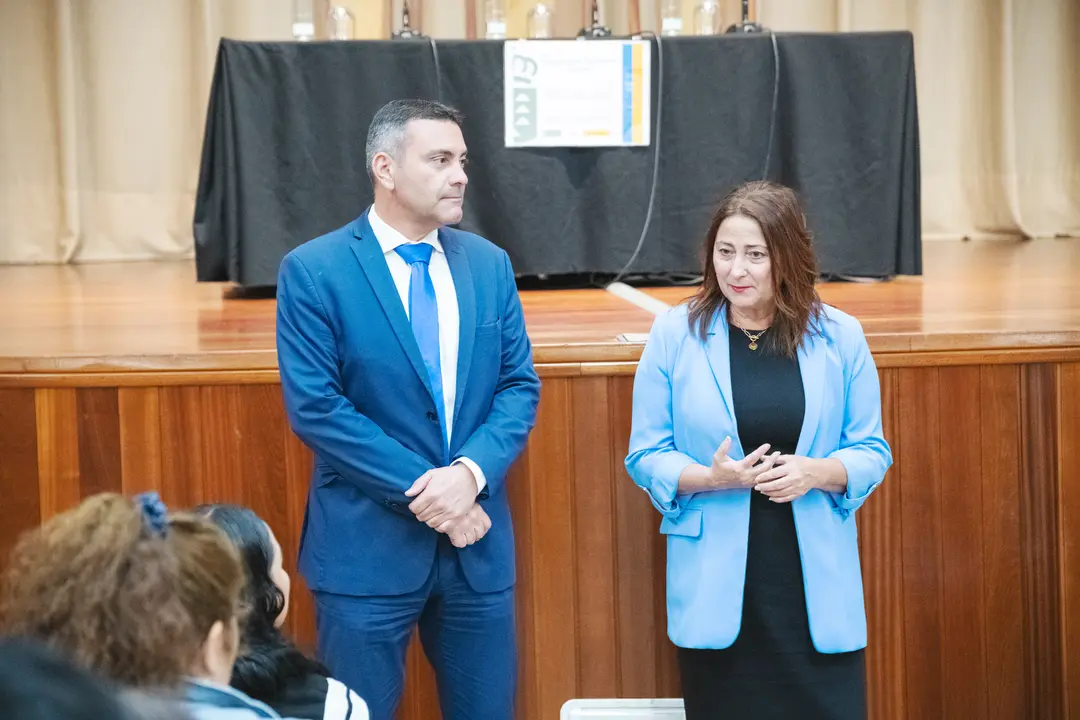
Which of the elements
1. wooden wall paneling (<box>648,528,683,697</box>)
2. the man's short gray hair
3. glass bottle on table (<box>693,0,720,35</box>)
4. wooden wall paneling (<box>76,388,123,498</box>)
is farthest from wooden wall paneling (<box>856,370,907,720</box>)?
glass bottle on table (<box>693,0,720,35</box>)

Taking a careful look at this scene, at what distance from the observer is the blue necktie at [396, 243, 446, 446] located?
7.87 ft

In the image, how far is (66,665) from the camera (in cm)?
73

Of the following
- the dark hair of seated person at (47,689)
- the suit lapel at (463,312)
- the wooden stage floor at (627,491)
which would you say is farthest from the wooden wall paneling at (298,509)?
the dark hair of seated person at (47,689)

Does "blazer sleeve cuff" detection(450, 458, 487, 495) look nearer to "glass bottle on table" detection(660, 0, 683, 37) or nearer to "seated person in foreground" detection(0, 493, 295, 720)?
"seated person in foreground" detection(0, 493, 295, 720)

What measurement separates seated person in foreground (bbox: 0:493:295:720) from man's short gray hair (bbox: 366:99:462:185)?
4.18 ft

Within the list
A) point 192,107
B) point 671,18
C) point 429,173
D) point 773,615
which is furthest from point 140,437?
point 192,107

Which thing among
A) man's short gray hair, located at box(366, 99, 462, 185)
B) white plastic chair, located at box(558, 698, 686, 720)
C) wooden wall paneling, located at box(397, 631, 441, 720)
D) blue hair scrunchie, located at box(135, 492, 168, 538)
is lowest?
wooden wall paneling, located at box(397, 631, 441, 720)

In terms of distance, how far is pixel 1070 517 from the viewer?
118 inches

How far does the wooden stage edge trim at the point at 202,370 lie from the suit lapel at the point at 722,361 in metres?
0.61

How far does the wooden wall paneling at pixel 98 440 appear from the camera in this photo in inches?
118

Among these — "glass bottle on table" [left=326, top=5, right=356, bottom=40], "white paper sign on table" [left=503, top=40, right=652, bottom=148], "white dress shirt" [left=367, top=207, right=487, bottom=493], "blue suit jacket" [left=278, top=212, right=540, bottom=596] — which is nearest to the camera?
"blue suit jacket" [left=278, top=212, right=540, bottom=596]

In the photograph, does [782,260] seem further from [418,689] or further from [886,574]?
[418,689]

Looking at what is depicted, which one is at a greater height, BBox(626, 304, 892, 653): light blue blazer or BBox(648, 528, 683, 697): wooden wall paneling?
BBox(626, 304, 892, 653): light blue blazer

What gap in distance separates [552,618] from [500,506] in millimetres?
667
